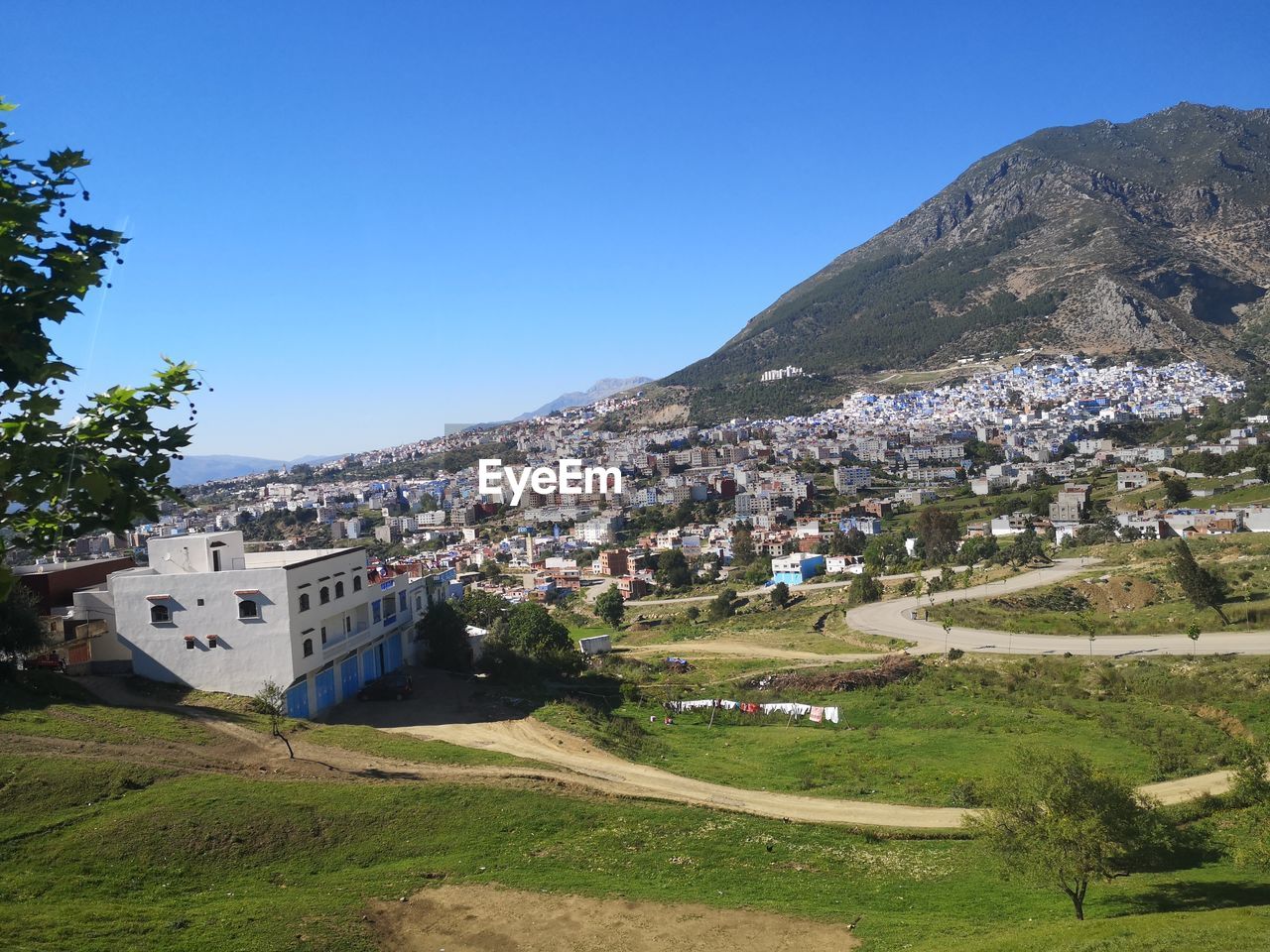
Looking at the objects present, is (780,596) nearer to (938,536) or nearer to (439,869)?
(938,536)

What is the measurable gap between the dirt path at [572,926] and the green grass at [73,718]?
806 cm

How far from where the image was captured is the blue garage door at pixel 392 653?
2478 cm

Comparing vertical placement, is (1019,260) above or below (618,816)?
above

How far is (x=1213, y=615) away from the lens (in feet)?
106

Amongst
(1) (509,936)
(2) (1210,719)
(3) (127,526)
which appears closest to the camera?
(3) (127,526)

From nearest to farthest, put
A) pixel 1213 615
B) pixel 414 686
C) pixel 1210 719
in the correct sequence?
1. pixel 1210 719
2. pixel 414 686
3. pixel 1213 615

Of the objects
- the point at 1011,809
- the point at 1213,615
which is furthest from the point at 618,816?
the point at 1213,615

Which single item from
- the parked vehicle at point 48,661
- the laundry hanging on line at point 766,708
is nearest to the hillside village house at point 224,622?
the parked vehicle at point 48,661

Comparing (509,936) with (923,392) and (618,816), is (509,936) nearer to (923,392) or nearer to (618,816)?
(618,816)

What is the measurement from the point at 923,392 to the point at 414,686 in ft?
469

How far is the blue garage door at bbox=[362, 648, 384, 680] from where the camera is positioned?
2325 cm

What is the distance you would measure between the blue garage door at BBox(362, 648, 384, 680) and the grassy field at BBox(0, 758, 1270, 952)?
30.1 ft

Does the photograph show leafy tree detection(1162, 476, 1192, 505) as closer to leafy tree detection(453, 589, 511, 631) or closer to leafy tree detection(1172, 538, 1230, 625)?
leafy tree detection(1172, 538, 1230, 625)

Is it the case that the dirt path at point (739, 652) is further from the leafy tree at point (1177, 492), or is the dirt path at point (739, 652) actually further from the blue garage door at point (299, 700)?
the leafy tree at point (1177, 492)
